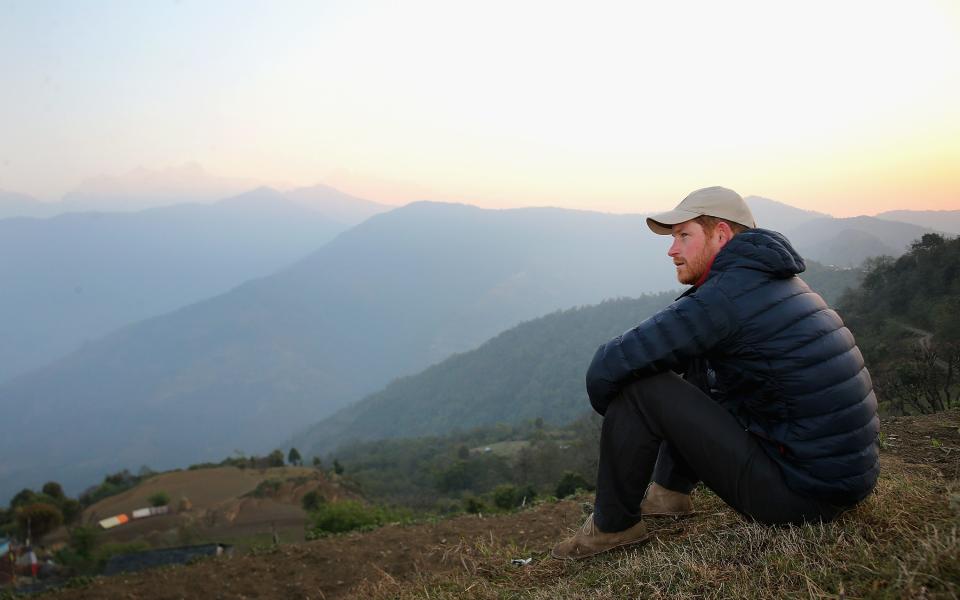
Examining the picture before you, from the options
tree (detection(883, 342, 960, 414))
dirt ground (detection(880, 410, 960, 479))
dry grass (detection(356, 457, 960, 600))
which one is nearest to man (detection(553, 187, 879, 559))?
dry grass (detection(356, 457, 960, 600))

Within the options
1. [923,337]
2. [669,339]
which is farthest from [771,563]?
[923,337]

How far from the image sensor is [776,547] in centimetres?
241

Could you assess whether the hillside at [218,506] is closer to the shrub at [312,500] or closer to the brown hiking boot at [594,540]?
the shrub at [312,500]

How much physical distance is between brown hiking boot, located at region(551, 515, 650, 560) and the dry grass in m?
0.05

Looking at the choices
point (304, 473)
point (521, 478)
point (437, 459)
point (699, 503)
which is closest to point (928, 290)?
point (521, 478)

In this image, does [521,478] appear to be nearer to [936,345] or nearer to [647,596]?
[936,345]

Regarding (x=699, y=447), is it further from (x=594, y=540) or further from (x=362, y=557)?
(x=362, y=557)

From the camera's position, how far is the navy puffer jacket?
2.28m

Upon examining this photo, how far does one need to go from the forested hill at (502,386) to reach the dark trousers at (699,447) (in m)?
84.1

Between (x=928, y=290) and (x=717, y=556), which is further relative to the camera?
(x=928, y=290)

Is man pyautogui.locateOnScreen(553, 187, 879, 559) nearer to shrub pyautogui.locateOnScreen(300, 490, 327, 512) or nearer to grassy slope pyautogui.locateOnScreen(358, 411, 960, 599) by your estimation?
grassy slope pyautogui.locateOnScreen(358, 411, 960, 599)

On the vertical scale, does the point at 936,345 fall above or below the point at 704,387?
below

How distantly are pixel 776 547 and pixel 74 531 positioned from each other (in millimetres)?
39857

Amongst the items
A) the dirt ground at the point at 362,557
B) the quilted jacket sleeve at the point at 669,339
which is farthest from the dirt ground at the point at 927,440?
the quilted jacket sleeve at the point at 669,339
